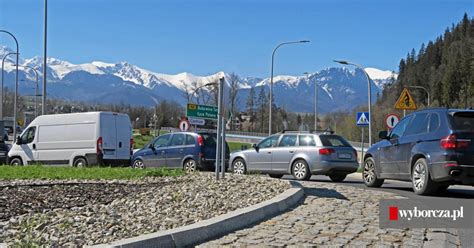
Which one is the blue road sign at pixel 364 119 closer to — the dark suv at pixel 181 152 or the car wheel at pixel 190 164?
the dark suv at pixel 181 152

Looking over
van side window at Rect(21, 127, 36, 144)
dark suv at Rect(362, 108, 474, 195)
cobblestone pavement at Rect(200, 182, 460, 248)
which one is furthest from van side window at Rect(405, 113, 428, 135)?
van side window at Rect(21, 127, 36, 144)

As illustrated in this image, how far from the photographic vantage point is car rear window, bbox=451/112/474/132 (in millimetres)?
10664

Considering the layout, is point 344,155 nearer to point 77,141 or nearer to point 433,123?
point 433,123

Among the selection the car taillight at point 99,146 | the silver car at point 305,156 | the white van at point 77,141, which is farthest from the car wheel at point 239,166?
the car taillight at point 99,146

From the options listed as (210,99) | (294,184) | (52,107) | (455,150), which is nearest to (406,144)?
(455,150)

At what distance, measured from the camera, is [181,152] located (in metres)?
19.4

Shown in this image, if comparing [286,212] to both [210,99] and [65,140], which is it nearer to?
[65,140]

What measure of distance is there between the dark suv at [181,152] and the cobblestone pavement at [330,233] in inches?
396

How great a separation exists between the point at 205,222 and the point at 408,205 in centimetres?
378

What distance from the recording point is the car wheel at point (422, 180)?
11031 mm

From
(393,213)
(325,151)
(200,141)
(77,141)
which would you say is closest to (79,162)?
(77,141)

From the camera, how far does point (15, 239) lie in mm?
5832

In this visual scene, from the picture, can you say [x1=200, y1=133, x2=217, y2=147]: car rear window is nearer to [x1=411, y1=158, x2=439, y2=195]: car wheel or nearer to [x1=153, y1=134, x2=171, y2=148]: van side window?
[x1=153, y1=134, x2=171, y2=148]: van side window

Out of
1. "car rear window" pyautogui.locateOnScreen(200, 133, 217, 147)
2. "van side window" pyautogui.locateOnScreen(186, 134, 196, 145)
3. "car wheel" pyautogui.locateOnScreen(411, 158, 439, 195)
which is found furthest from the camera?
"van side window" pyautogui.locateOnScreen(186, 134, 196, 145)
